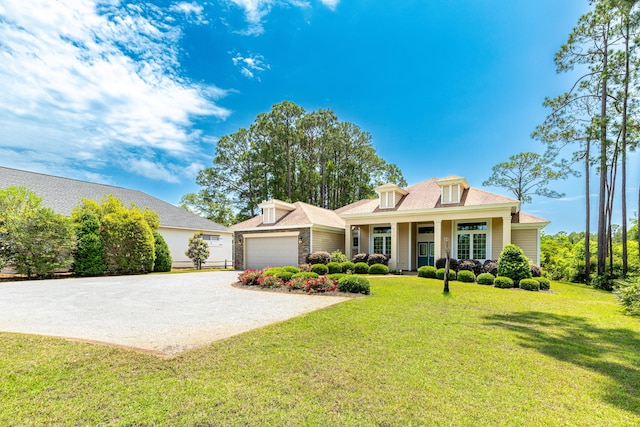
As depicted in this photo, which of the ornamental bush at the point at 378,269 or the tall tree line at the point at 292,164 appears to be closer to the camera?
the ornamental bush at the point at 378,269

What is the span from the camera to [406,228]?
17.9 metres

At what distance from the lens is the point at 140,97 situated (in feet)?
39.0

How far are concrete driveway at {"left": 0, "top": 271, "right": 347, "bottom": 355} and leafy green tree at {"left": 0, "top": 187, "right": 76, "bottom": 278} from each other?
163 inches

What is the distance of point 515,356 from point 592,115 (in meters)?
A: 17.3

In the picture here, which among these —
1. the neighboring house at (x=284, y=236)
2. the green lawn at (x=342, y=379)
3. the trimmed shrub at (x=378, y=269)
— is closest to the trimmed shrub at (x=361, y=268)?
the trimmed shrub at (x=378, y=269)

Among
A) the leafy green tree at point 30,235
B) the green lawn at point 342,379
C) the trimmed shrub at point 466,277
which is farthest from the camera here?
the leafy green tree at point 30,235

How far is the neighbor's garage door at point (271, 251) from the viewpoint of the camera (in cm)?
1838

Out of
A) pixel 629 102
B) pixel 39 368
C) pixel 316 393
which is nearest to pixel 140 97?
pixel 39 368

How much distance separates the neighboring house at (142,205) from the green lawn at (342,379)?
680 inches

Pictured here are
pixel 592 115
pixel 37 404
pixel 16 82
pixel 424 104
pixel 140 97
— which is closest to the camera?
pixel 37 404

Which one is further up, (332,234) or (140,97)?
(140,97)

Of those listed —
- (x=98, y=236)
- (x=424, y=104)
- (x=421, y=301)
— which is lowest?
(x=421, y=301)

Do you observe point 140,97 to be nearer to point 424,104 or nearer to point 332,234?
point 332,234

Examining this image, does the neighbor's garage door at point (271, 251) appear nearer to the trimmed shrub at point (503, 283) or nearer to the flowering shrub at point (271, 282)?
the flowering shrub at point (271, 282)
